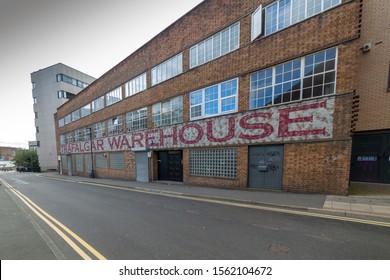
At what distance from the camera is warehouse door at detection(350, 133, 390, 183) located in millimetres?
8719

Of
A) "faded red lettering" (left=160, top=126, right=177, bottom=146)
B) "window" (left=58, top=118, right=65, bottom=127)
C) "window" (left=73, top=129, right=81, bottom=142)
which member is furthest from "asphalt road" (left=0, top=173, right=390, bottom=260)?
"window" (left=58, top=118, right=65, bottom=127)

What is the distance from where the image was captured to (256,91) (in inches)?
347

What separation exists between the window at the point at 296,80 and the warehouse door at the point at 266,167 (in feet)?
7.60

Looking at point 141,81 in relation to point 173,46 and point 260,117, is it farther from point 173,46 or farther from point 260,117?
point 260,117

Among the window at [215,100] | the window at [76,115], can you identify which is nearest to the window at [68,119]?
the window at [76,115]

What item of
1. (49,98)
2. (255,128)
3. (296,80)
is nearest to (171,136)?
(255,128)

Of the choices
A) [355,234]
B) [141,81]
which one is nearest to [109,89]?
[141,81]

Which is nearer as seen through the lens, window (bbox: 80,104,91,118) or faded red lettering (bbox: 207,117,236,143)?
faded red lettering (bbox: 207,117,236,143)

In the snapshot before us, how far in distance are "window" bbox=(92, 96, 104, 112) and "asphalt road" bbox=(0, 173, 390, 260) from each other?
1624cm

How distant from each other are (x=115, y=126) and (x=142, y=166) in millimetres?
6288

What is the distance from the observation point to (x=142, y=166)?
48.0 ft

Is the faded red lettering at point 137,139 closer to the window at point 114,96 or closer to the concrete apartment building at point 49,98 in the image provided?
the window at point 114,96

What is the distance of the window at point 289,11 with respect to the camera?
23.6 feet

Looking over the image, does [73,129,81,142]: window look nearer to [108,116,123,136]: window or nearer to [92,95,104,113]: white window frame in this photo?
[92,95,104,113]: white window frame
